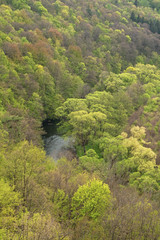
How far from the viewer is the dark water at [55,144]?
173 ft

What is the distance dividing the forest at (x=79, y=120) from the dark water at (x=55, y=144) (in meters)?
2.32

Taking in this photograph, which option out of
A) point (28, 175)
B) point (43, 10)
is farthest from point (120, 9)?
point (28, 175)

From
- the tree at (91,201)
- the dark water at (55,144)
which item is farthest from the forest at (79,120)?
the dark water at (55,144)

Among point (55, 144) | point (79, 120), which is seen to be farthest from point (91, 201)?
point (55, 144)

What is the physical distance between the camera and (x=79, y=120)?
50031mm

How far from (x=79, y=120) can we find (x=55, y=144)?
11249 mm

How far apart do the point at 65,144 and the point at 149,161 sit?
24.6 metres

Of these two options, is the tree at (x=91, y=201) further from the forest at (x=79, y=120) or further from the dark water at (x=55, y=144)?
the dark water at (x=55, y=144)

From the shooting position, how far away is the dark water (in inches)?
2072

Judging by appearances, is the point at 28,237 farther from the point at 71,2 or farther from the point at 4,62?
the point at 71,2

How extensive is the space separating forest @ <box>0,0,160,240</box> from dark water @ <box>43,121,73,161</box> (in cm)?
232

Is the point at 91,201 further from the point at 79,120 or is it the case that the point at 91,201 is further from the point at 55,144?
the point at 55,144

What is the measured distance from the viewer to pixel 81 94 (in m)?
73.2

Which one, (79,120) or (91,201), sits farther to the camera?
(79,120)
